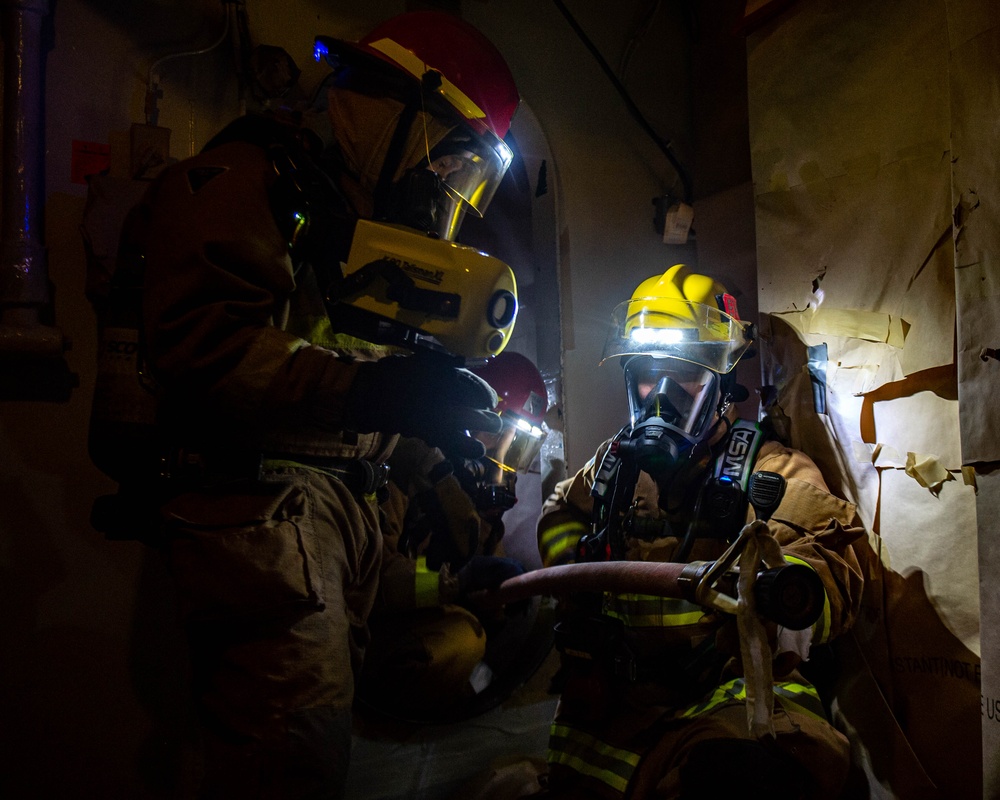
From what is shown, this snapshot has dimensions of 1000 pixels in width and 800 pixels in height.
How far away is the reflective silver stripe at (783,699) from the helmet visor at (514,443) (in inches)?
38.2

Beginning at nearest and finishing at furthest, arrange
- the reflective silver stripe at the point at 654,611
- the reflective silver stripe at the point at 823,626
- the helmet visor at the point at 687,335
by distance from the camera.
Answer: the reflective silver stripe at the point at 823,626 < the reflective silver stripe at the point at 654,611 < the helmet visor at the point at 687,335

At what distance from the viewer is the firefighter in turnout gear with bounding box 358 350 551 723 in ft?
7.50

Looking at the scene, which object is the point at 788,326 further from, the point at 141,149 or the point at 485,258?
the point at 141,149

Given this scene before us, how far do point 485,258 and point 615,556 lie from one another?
1.25 meters

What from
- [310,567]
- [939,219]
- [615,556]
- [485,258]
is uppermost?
[939,219]

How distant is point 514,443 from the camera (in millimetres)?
2508

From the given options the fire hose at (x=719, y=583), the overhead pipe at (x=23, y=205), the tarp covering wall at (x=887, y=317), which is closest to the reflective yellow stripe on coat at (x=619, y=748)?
the tarp covering wall at (x=887, y=317)

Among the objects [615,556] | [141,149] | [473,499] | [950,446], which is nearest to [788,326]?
[950,446]

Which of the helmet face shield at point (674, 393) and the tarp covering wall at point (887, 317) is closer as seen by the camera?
the tarp covering wall at point (887, 317)

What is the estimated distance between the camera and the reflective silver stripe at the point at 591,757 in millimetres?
1994

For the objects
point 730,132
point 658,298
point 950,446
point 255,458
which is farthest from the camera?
point 730,132

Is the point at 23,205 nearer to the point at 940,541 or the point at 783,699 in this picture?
the point at 783,699

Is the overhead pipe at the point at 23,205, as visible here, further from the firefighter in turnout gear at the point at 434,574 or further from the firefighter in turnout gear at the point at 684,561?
the firefighter in turnout gear at the point at 684,561

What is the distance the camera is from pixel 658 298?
8.95 feet
